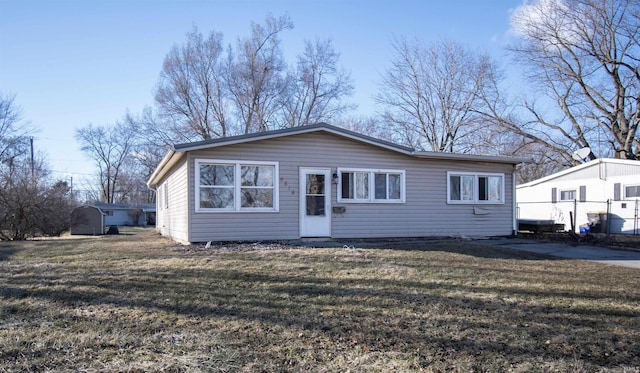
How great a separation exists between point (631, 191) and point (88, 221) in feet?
86.2

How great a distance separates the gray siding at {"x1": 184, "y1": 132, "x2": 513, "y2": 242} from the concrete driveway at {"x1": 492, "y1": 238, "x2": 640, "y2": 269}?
1.43 m

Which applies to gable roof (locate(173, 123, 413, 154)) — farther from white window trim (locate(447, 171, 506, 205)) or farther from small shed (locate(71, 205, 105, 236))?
small shed (locate(71, 205, 105, 236))

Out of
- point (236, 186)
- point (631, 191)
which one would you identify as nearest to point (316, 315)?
point (236, 186)

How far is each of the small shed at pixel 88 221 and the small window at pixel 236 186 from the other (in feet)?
48.7

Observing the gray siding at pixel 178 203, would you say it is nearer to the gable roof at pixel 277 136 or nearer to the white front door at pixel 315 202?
the gable roof at pixel 277 136

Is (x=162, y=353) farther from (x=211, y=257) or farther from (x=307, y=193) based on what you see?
(x=307, y=193)

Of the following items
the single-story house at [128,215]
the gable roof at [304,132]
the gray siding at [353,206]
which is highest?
the gable roof at [304,132]

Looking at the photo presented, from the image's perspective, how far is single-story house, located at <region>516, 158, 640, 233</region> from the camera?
18.2 metres

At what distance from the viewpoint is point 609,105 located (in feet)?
→ 86.2

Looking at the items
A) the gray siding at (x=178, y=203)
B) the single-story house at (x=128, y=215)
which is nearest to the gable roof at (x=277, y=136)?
the gray siding at (x=178, y=203)

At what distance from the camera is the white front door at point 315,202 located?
37.5ft

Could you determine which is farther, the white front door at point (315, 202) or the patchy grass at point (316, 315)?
the white front door at point (315, 202)

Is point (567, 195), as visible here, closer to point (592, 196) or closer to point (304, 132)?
point (592, 196)

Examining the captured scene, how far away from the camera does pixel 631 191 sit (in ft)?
59.8
